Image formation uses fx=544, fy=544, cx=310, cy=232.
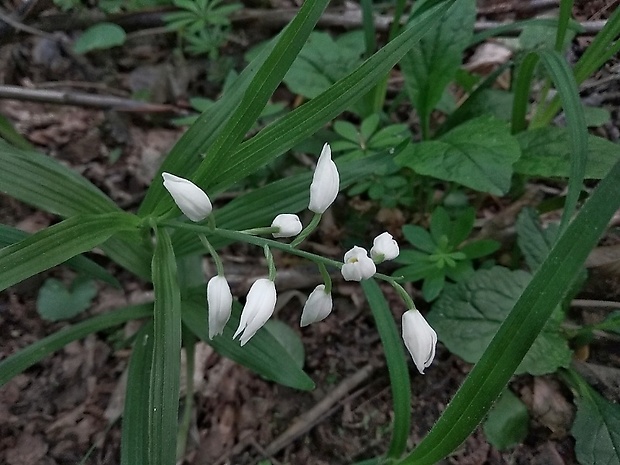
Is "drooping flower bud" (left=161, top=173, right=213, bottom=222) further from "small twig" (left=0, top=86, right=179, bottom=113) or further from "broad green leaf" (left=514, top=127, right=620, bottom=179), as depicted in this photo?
"small twig" (left=0, top=86, right=179, bottom=113)

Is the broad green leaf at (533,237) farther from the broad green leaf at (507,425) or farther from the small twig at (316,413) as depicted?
the small twig at (316,413)

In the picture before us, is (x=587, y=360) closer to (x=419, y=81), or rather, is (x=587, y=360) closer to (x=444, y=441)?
(x=444, y=441)

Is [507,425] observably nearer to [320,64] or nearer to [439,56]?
[439,56]

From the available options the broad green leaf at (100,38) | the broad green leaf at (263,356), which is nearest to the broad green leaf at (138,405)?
the broad green leaf at (263,356)

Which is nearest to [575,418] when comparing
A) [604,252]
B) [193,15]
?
[604,252]

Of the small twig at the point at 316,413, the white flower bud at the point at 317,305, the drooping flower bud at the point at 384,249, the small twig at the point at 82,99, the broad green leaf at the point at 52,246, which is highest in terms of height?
the small twig at the point at 82,99

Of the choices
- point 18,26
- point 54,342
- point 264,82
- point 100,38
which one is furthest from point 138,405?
point 18,26
